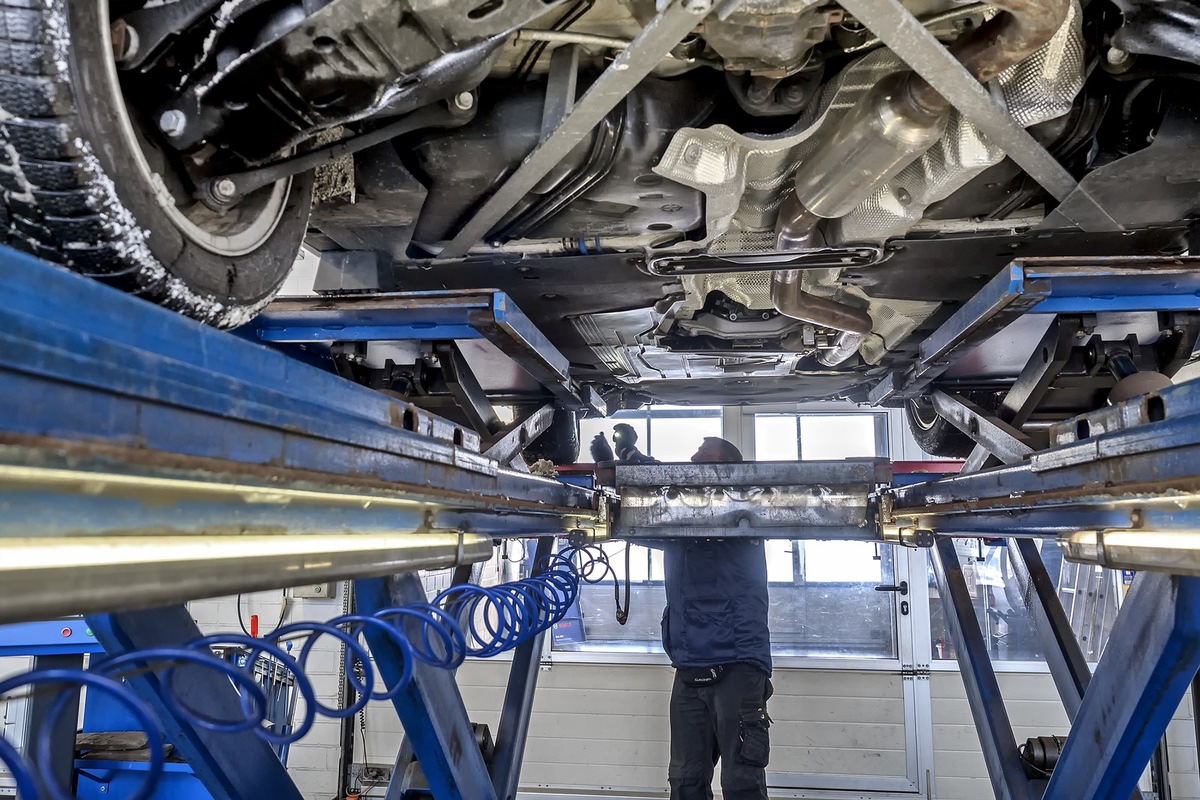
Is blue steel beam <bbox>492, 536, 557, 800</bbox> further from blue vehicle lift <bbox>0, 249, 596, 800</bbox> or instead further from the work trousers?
the work trousers

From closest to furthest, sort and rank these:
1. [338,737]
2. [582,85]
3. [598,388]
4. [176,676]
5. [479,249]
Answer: [176,676], [582,85], [479,249], [598,388], [338,737]

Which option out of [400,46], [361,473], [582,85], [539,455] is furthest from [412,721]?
[539,455]

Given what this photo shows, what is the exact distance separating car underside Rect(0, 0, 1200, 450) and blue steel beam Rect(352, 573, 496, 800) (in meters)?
0.58

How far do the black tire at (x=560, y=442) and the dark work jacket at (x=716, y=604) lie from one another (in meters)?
0.64

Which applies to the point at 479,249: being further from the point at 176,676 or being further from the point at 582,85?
the point at 176,676

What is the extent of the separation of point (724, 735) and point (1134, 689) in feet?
8.21

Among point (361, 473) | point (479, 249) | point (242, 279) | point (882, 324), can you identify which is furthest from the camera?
point (882, 324)

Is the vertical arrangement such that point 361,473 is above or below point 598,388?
below

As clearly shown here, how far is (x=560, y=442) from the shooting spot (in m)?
3.49

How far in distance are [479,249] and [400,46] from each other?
0.92 metres

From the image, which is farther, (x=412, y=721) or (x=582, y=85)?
(x=582, y=85)

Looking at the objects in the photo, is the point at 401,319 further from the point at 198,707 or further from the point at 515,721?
the point at 515,721

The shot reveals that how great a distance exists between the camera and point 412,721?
1496mm

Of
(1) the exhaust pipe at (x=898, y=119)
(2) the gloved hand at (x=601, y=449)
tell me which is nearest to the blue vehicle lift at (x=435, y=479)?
(1) the exhaust pipe at (x=898, y=119)
